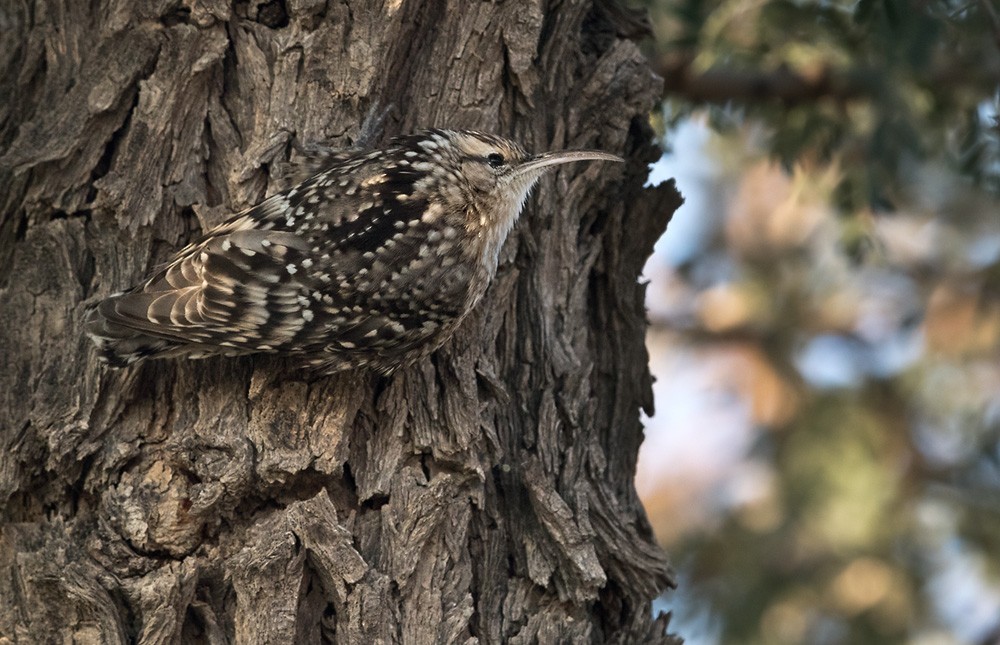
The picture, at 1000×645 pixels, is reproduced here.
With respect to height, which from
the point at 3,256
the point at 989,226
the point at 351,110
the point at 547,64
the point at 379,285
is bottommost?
the point at 3,256

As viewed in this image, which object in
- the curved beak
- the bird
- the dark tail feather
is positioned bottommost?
the dark tail feather

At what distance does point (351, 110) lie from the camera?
362cm

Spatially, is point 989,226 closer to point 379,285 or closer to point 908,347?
point 908,347

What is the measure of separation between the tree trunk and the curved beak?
0.17 metres

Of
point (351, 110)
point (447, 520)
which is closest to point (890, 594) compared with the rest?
point (447, 520)

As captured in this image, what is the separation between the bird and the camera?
3309 mm

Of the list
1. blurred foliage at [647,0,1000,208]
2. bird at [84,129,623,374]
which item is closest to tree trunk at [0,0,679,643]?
bird at [84,129,623,374]

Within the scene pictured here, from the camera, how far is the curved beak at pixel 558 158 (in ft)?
11.9

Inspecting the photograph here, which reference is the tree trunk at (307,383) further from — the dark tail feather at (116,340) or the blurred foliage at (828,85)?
the blurred foliage at (828,85)

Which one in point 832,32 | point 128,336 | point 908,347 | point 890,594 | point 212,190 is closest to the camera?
point 128,336

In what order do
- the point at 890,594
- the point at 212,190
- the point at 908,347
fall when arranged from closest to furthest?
the point at 212,190 → the point at 890,594 → the point at 908,347

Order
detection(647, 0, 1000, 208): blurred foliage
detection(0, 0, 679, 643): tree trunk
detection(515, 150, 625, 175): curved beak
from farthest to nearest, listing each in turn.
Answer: detection(647, 0, 1000, 208): blurred foliage → detection(515, 150, 625, 175): curved beak → detection(0, 0, 679, 643): tree trunk

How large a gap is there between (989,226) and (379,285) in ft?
17.4

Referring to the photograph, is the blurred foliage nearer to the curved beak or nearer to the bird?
the curved beak
